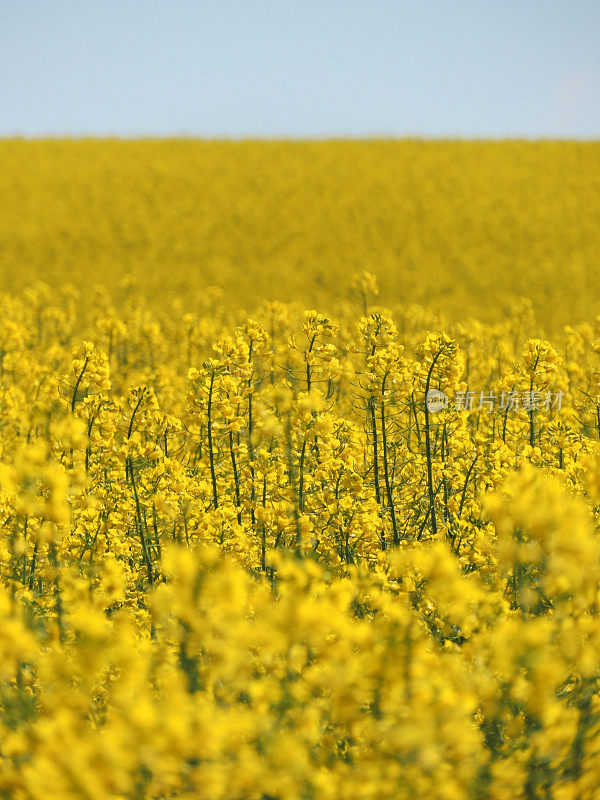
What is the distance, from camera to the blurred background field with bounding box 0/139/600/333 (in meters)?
22.8

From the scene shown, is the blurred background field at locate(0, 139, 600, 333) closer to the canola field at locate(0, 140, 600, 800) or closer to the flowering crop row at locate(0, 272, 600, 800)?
the canola field at locate(0, 140, 600, 800)

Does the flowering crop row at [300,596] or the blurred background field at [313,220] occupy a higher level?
the blurred background field at [313,220]

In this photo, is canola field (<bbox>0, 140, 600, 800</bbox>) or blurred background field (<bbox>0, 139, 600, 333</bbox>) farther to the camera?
blurred background field (<bbox>0, 139, 600, 333</bbox>)

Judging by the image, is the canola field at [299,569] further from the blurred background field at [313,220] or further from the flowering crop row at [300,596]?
the blurred background field at [313,220]

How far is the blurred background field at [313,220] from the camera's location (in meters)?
22.8

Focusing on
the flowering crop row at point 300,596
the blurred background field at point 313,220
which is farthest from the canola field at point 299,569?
the blurred background field at point 313,220

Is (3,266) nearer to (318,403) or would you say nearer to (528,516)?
(318,403)

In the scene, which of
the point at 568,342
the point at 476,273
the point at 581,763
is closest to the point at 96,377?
the point at 581,763

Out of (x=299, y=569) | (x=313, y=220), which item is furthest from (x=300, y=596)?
(x=313, y=220)

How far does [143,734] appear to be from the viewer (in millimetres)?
1626

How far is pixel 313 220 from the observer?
90.8 feet

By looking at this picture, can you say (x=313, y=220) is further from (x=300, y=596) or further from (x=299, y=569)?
(x=300, y=596)

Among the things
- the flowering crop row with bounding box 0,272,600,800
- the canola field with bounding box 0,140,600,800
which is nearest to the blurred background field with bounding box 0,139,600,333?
the canola field with bounding box 0,140,600,800

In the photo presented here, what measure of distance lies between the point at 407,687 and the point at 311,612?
430 mm
